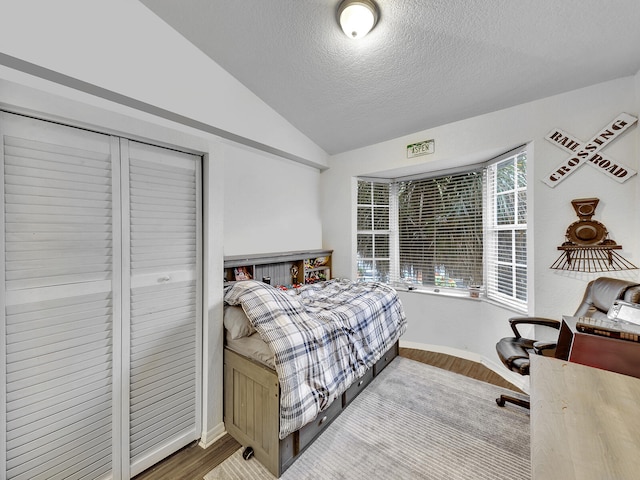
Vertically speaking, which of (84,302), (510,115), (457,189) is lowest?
(84,302)

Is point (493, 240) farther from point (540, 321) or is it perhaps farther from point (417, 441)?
point (417, 441)

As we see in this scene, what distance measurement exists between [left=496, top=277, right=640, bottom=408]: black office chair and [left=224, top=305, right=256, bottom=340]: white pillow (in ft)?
6.09

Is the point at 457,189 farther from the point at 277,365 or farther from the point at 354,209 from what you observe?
the point at 277,365

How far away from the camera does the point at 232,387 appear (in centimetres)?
181

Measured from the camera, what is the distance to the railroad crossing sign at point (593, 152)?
1.88 metres

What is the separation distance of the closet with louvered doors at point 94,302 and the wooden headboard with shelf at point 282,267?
2.14 ft

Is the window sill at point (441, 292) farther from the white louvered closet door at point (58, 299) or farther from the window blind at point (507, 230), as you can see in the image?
the white louvered closet door at point (58, 299)

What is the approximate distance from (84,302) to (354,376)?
1.79m

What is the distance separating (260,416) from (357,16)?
2506 millimetres

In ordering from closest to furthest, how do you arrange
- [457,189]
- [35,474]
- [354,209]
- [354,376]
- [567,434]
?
[567,434]
[35,474]
[354,376]
[457,189]
[354,209]

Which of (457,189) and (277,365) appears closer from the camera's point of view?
(277,365)

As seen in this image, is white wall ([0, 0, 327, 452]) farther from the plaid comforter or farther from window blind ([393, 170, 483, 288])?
window blind ([393, 170, 483, 288])

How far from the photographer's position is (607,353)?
3.76 feet

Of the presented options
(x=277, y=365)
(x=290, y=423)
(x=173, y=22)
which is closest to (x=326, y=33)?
(x=173, y=22)
